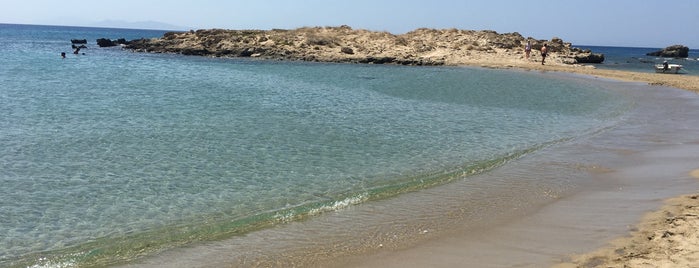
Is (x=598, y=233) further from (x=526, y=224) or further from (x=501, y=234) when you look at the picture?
(x=501, y=234)

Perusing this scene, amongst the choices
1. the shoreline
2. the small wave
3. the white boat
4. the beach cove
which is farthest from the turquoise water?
the white boat

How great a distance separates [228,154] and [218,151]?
48 centimetres

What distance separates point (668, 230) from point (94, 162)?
39.0 ft

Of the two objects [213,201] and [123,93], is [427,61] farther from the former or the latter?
[213,201]

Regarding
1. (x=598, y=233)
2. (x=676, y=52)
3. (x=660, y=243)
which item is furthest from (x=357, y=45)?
(x=676, y=52)

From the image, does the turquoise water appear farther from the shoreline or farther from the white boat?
the white boat

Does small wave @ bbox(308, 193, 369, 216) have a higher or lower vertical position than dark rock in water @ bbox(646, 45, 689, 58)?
lower

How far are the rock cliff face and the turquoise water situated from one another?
29.2m

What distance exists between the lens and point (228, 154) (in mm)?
14023

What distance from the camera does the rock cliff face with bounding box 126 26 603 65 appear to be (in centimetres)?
5953

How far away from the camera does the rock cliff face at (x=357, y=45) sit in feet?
195

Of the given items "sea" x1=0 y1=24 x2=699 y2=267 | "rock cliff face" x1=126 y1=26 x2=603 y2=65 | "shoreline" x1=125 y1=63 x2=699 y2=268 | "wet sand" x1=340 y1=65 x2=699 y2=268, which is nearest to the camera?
"wet sand" x1=340 y1=65 x2=699 y2=268

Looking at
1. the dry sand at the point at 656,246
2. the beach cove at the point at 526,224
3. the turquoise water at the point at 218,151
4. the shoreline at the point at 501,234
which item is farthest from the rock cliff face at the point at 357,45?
the dry sand at the point at 656,246

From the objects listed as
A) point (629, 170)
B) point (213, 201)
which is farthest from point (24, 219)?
point (629, 170)
